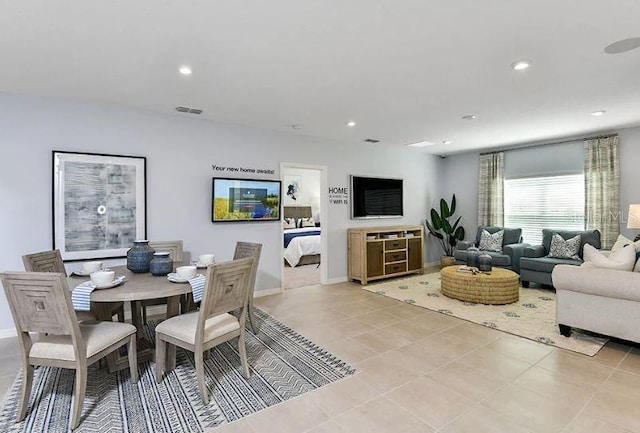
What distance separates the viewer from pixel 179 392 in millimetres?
2486

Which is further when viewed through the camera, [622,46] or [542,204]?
[542,204]

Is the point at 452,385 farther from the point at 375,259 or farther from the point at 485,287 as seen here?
the point at 375,259

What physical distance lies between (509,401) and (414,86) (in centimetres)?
289

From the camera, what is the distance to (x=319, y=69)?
9.86 feet

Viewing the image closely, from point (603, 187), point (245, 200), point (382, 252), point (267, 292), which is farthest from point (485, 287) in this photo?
point (245, 200)

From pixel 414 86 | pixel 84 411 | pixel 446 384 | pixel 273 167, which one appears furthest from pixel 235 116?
pixel 446 384

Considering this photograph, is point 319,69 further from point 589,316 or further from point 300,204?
point 300,204

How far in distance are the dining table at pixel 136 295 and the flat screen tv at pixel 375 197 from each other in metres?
4.04

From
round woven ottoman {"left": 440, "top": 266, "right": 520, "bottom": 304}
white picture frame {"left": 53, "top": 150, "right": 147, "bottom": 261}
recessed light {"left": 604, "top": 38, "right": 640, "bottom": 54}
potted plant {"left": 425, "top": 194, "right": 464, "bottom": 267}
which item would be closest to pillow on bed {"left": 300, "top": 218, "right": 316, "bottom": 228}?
potted plant {"left": 425, "top": 194, "right": 464, "bottom": 267}

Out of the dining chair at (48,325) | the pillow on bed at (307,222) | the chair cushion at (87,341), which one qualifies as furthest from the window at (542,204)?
the dining chair at (48,325)

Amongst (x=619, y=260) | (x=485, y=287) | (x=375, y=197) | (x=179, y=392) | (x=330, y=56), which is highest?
(x=330, y=56)

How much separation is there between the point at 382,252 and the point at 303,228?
3346mm

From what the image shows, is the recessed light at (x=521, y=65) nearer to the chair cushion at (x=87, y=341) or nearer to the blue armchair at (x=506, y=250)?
the blue armchair at (x=506, y=250)

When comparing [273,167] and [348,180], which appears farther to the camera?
[348,180]
